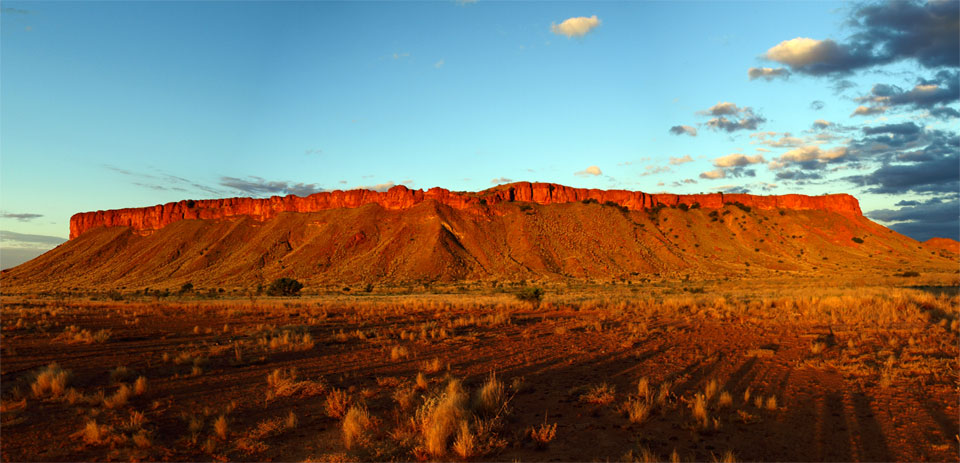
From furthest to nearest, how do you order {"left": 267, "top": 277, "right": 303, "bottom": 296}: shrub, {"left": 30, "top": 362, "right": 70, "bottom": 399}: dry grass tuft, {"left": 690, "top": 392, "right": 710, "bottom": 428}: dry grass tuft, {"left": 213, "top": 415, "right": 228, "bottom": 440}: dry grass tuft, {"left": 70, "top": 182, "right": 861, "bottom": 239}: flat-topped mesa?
{"left": 70, "top": 182, "right": 861, "bottom": 239}: flat-topped mesa < {"left": 267, "top": 277, "right": 303, "bottom": 296}: shrub < {"left": 30, "top": 362, "right": 70, "bottom": 399}: dry grass tuft < {"left": 690, "top": 392, "right": 710, "bottom": 428}: dry grass tuft < {"left": 213, "top": 415, "right": 228, "bottom": 440}: dry grass tuft

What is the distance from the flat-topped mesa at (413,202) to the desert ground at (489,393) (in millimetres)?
65355

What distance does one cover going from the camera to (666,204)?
9119 centimetres

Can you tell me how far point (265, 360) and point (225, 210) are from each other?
8970 cm

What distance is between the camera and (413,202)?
80.4 meters

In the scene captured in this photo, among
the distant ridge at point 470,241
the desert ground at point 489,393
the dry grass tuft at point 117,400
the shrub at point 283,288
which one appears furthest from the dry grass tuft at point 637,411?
the distant ridge at point 470,241

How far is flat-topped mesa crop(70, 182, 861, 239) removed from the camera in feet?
269

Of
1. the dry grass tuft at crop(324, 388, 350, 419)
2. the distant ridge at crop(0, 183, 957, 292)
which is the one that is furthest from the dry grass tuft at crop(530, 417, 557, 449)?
the distant ridge at crop(0, 183, 957, 292)

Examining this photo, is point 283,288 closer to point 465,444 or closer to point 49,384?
point 49,384

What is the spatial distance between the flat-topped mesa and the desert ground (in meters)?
65.4

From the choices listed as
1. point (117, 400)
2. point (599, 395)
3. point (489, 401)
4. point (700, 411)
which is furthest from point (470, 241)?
point (700, 411)

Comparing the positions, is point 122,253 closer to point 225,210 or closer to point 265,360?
point 225,210

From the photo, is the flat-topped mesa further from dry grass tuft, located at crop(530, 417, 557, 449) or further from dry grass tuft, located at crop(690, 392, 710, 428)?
dry grass tuft, located at crop(530, 417, 557, 449)

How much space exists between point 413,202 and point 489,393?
2924 inches

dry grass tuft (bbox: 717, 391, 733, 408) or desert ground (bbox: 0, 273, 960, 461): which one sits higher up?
dry grass tuft (bbox: 717, 391, 733, 408)
